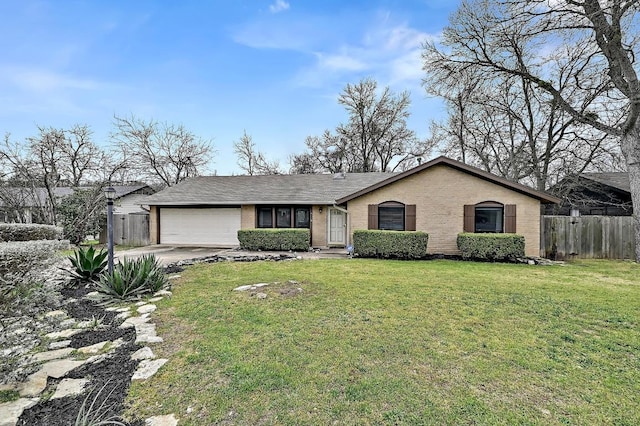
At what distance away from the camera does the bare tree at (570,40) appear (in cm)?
991

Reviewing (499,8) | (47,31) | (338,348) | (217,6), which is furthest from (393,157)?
(338,348)

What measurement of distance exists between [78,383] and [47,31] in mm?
10527

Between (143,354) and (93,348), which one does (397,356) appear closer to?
(143,354)

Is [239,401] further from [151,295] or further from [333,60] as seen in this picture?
[333,60]

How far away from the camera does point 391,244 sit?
37.0 ft

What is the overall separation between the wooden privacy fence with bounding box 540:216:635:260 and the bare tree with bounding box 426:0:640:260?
80 cm

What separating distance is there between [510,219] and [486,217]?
2.51 feet

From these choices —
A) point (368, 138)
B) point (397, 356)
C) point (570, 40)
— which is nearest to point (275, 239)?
point (397, 356)

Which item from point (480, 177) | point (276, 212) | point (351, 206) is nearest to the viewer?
point (480, 177)

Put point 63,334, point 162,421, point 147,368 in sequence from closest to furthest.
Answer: point 162,421
point 147,368
point 63,334

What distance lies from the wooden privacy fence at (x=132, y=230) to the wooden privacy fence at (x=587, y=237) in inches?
719

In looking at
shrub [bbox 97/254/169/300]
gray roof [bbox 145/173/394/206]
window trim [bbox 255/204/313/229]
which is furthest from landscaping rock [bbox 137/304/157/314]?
window trim [bbox 255/204/313/229]

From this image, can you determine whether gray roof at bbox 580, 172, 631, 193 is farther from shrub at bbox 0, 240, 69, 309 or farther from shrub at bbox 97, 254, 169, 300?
shrub at bbox 0, 240, 69, 309

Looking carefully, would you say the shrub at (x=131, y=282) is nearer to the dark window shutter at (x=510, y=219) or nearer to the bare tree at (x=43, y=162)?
the dark window shutter at (x=510, y=219)
